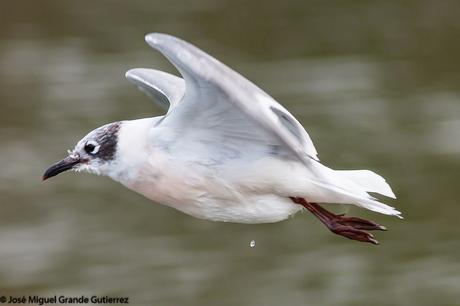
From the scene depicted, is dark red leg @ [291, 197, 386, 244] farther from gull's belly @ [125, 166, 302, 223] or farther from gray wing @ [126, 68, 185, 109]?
gray wing @ [126, 68, 185, 109]

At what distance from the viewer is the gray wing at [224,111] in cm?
699

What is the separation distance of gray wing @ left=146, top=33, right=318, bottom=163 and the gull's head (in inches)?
13.6

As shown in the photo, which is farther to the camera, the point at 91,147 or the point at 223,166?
the point at 91,147

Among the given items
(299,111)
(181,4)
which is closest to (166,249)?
(299,111)

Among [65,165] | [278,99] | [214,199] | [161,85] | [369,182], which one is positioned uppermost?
[278,99]

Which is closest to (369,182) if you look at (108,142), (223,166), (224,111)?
(223,166)

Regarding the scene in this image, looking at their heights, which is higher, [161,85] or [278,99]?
[278,99]

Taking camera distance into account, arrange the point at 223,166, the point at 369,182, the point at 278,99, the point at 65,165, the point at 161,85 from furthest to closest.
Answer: the point at 278,99, the point at 161,85, the point at 65,165, the point at 369,182, the point at 223,166

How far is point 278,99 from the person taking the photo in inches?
556

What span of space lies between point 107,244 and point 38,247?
537 millimetres

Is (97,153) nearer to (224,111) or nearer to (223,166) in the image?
(223,166)

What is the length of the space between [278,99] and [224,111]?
6697 millimetres

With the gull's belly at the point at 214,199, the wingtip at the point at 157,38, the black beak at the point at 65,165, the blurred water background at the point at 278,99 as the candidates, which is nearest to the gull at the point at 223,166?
the gull's belly at the point at 214,199

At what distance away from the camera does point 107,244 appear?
12.4 meters
